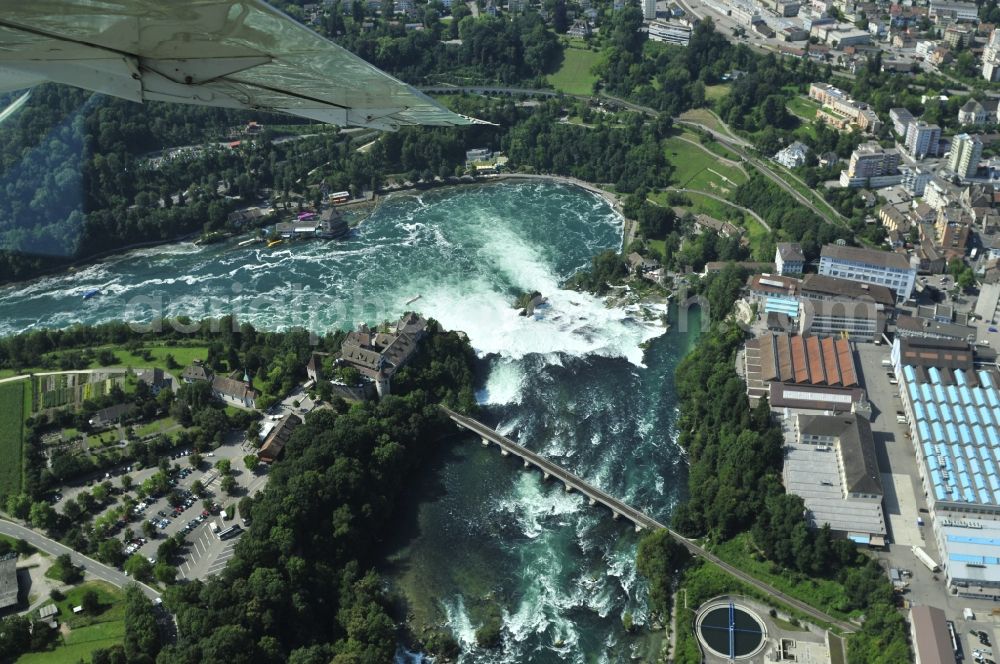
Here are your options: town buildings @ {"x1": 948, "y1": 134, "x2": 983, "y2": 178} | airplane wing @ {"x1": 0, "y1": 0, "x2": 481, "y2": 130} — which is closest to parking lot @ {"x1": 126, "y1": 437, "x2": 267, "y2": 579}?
airplane wing @ {"x1": 0, "y1": 0, "x2": 481, "y2": 130}

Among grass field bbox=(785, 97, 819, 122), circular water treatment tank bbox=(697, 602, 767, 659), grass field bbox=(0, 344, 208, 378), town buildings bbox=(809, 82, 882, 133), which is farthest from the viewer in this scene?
grass field bbox=(785, 97, 819, 122)

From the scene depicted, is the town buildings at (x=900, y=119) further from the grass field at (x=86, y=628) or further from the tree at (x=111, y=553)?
the grass field at (x=86, y=628)

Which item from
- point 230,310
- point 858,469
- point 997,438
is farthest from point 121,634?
point 997,438

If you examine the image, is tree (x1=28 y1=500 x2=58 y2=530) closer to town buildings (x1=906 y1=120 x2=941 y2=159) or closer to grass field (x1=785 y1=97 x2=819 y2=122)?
town buildings (x1=906 y1=120 x2=941 y2=159)

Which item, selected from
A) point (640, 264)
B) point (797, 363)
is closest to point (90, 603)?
point (797, 363)

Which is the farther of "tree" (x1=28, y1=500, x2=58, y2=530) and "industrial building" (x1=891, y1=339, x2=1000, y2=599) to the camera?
"tree" (x1=28, y1=500, x2=58, y2=530)

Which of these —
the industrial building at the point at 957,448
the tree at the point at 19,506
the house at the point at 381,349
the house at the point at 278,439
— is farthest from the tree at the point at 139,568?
the industrial building at the point at 957,448

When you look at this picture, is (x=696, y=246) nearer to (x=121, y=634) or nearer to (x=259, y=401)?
(x=259, y=401)
